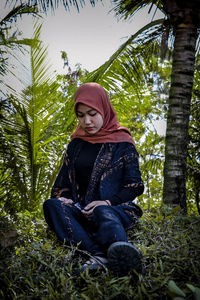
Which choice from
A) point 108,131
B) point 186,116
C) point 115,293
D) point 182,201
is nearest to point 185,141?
point 186,116

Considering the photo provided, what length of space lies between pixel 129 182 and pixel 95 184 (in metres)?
0.30

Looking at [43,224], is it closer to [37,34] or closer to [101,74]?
[101,74]

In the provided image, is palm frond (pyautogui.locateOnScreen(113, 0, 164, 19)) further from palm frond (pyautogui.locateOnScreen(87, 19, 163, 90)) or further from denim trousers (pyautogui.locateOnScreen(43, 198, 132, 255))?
denim trousers (pyautogui.locateOnScreen(43, 198, 132, 255))

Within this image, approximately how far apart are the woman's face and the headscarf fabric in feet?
0.13

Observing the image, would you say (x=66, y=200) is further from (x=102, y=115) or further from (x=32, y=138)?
(x=32, y=138)

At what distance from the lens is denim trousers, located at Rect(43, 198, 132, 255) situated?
1.96m

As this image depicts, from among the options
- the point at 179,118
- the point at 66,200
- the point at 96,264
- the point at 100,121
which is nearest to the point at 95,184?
the point at 66,200

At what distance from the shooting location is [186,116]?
11.2ft

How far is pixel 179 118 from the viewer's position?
340 centimetres

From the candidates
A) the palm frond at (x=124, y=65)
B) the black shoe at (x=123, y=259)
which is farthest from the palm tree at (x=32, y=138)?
the black shoe at (x=123, y=259)

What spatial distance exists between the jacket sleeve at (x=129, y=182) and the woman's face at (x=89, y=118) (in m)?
0.35

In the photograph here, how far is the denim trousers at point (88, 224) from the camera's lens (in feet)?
6.42

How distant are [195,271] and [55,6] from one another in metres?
3.52

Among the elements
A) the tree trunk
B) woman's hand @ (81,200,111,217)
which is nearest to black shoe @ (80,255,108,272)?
woman's hand @ (81,200,111,217)
